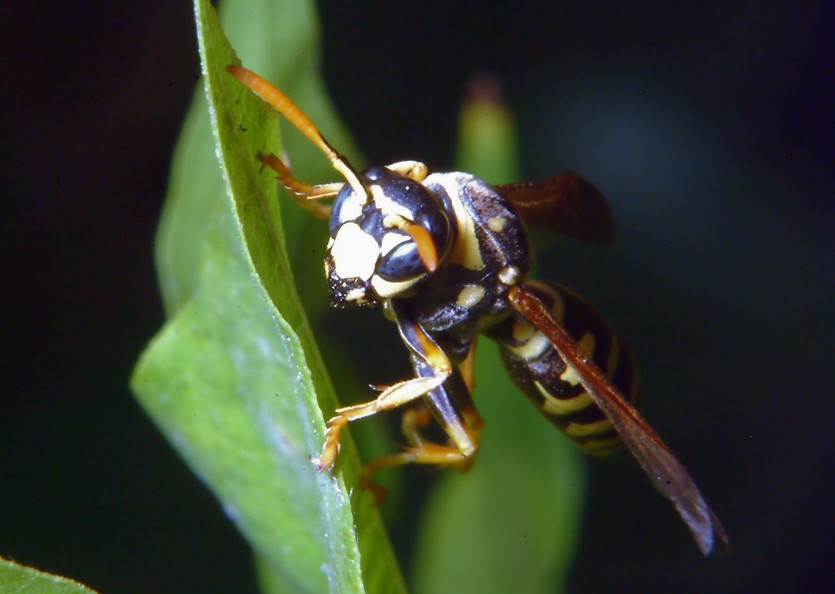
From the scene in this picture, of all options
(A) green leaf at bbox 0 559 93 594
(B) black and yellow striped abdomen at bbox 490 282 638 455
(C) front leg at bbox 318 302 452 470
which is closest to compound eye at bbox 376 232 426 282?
(C) front leg at bbox 318 302 452 470

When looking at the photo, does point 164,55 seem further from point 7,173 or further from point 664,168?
point 664,168

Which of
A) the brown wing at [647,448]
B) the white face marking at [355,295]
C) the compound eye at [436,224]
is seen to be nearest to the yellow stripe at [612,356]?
the brown wing at [647,448]

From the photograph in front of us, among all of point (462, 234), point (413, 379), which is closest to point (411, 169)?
point (462, 234)

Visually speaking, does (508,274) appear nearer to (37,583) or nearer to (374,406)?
(374,406)

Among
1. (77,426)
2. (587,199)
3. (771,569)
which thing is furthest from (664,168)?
(77,426)

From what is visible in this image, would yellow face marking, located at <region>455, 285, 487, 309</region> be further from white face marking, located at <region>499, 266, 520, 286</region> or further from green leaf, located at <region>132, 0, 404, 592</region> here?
green leaf, located at <region>132, 0, 404, 592</region>

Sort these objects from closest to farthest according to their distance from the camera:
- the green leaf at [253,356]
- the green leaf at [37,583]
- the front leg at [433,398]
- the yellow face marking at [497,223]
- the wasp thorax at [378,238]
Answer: the green leaf at [37,583]
the green leaf at [253,356]
the wasp thorax at [378,238]
the front leg at [433,398]
the yellow face marking at [497,223]

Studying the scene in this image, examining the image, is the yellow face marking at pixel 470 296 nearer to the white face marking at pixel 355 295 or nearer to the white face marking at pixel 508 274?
the white face marking at pixel 508 274
